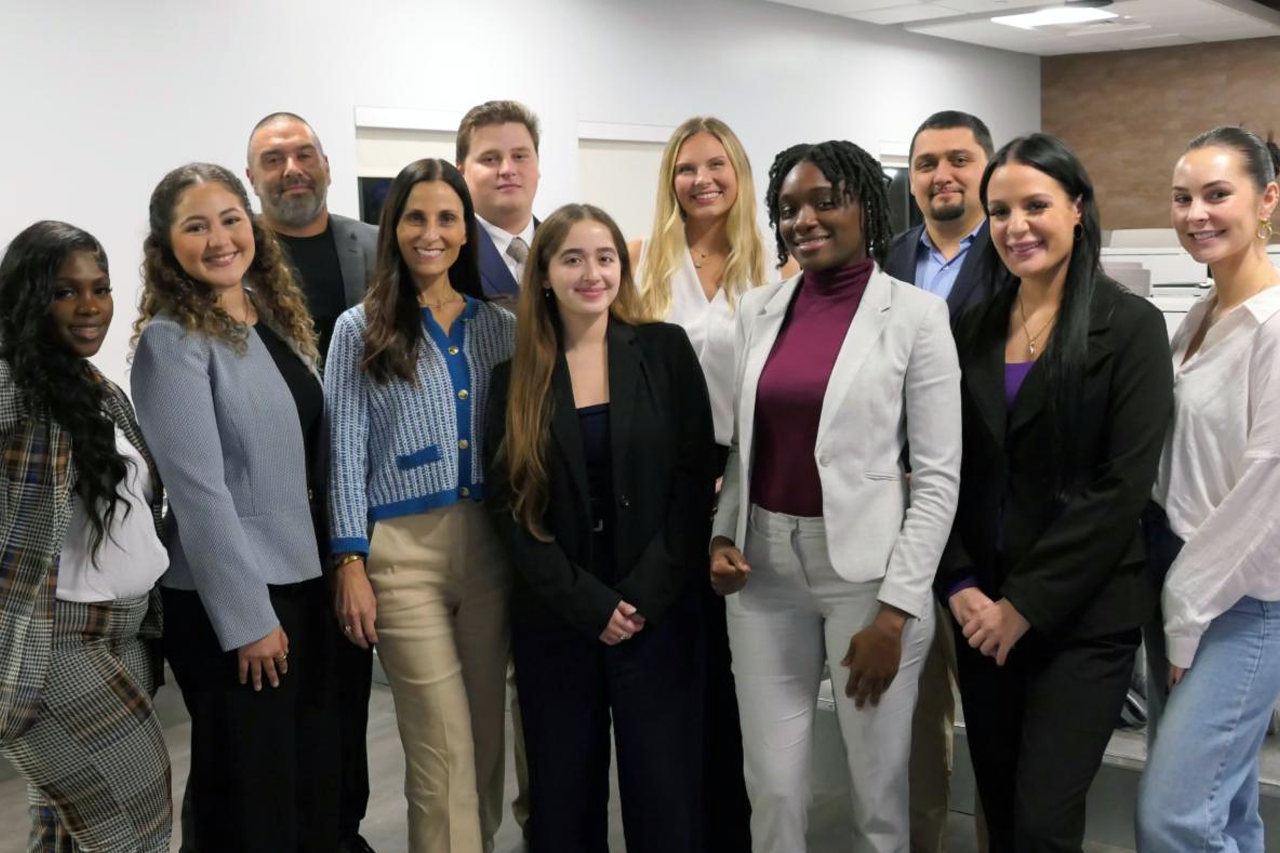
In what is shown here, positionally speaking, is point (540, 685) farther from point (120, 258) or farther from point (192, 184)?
point (120, 258)

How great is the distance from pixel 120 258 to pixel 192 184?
3.01m

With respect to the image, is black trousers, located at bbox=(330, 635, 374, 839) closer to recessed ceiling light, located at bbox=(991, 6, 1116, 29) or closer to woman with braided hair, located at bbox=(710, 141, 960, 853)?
woman with braided hair, located at bbox=(710, 141, 960, 853)

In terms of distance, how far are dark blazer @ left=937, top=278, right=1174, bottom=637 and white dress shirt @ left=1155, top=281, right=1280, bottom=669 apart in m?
0.08

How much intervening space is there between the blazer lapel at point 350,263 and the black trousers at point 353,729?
958mm

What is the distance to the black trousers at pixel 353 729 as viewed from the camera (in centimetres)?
295

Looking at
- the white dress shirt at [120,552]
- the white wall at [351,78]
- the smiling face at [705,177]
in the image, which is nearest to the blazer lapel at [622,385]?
the smiling face at [705,177]

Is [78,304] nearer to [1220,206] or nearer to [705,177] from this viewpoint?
[705,177]

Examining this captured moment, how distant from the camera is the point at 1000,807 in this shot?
2.46m

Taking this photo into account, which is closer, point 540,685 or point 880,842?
point 880,842

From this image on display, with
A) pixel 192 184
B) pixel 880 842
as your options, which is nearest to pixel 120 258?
pixel 192 184

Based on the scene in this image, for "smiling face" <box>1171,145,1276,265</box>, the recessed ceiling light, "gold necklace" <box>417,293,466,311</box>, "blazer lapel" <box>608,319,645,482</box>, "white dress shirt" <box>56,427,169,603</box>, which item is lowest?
"white dress shirt" <box>56,427,169,603</box>

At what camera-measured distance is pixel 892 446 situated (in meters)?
2.41

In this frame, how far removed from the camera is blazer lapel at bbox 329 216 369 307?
3371 millimetres

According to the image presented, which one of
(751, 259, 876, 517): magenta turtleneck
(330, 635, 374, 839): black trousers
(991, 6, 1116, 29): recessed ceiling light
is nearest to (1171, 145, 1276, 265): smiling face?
(751, 259, 876, 517): magenta turtleneck
